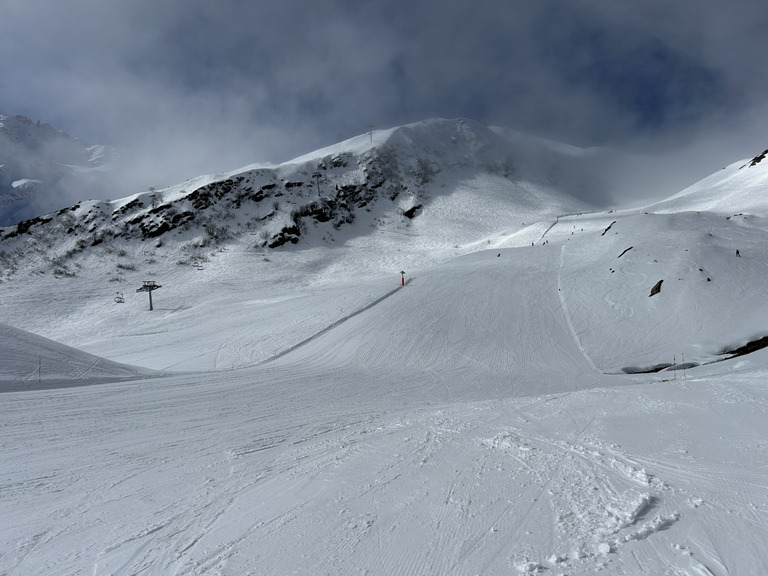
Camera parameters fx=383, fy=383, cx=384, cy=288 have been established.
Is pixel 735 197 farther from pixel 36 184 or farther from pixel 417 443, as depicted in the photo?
pixel 36 184

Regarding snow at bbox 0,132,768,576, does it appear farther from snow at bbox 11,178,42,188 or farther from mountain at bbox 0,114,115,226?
snow at bbox 11,178,42,188

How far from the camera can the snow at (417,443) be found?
10.4 feet

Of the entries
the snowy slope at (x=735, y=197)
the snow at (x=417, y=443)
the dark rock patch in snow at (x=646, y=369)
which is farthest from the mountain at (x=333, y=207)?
the dark rock patch in snow at (x=646, y=369)

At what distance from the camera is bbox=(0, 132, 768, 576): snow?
3.18 m

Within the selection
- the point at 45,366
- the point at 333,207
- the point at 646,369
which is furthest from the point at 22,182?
the point at 646,369

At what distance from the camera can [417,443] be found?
5.68 m

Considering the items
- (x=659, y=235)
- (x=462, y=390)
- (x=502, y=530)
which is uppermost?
(x=659, y=235)

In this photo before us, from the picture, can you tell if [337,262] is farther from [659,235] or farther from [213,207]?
[659,235]

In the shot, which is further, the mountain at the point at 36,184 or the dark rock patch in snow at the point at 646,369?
the mountain at the point at 36,184

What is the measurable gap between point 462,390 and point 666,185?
106762 millimetres

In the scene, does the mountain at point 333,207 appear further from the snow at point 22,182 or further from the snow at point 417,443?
the snow at point 22,182

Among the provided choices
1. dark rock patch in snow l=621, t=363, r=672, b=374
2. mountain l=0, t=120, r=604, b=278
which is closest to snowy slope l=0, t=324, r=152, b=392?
dark rock patch in snow l=621, t=363, r=672, b=374

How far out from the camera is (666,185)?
300ft

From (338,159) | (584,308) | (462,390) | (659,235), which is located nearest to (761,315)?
(584,308)
